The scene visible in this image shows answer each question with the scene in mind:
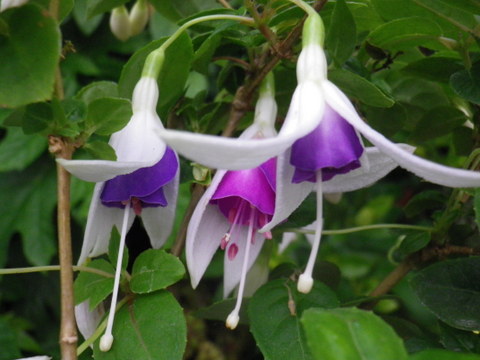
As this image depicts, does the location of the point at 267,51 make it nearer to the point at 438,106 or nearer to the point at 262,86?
the point at 262,86

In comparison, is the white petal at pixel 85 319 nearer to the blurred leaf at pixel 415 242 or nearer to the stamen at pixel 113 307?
the stamen at pixel 113 307

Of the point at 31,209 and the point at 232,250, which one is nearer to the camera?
the point at 232,250

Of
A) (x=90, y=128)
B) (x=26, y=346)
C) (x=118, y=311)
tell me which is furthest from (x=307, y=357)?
(x=26, y=346)

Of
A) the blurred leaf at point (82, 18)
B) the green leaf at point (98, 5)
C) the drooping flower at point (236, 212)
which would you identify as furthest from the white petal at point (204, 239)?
the blurred leaf at point (82, 18)

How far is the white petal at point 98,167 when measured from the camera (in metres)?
0.57

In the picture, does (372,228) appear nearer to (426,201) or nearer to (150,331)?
(426,201)

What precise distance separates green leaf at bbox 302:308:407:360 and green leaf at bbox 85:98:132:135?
27 cm

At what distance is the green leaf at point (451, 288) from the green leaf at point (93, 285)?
32 centimetres

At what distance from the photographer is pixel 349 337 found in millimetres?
448

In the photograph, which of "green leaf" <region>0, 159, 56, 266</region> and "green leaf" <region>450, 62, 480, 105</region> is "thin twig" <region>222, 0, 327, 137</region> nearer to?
"green leaf" <region>450, 62, 480, 105</region>

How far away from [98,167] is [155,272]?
0.50ft

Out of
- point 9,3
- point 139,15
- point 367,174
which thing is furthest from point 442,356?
point 139,15

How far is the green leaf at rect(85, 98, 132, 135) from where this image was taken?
0.62m

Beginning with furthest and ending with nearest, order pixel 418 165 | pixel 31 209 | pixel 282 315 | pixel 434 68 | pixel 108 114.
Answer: pixel 31 209
pixel 434 68
pixel 282 315
pixel 108 114
pixel 418 165
